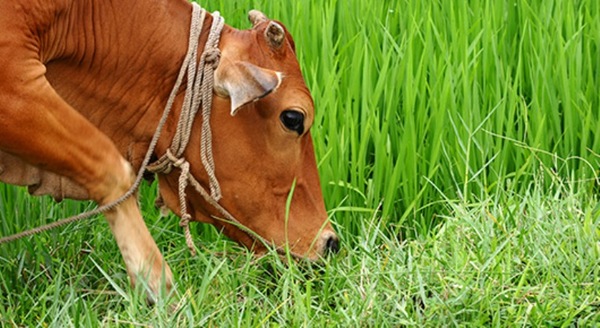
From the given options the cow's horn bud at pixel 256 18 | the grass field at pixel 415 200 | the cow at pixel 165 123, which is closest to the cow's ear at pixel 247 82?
the cow at pixel 165 123

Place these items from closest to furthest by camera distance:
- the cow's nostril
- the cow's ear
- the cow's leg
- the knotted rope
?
1. the cow's leg
2. the cow's ear
3. the knotted rope
4. the cow's nostril

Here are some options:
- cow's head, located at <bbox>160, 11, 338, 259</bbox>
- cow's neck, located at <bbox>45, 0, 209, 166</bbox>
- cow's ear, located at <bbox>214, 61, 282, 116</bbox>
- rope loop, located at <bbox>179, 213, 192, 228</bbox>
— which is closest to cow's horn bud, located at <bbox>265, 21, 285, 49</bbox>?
cow's head, located at <bbox>160, 11, 338, 259</bbox>

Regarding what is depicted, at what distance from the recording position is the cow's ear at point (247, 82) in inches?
147

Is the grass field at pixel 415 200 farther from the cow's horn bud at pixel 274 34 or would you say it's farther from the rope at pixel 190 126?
the cow's horn bud at pixel 274 34

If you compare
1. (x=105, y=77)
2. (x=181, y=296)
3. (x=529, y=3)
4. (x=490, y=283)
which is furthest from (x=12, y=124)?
(x=529, y=3)

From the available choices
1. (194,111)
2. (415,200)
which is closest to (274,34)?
(194,111)

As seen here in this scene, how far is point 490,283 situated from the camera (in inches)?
142

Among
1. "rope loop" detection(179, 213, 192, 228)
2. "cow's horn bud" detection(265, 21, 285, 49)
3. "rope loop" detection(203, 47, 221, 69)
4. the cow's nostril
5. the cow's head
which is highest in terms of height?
"cow's horn bud" detection(265, 21, 285, 49)

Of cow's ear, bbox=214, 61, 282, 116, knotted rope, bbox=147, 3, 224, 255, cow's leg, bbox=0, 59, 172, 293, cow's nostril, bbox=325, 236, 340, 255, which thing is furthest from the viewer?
cow's nostril, bbox=325, 236, 340, 255

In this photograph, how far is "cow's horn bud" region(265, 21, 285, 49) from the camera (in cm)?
391

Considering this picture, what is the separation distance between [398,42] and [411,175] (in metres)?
1.00

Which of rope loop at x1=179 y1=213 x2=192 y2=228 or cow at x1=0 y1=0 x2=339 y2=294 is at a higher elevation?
cow at x1=0 y1=0 x2=339 y2=294

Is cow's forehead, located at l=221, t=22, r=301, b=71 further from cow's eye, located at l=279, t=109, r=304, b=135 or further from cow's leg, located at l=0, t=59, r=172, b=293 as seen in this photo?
cow's leg, located at l=0, t=59, r=172, b=293

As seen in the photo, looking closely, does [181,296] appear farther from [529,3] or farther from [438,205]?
[529,3]
